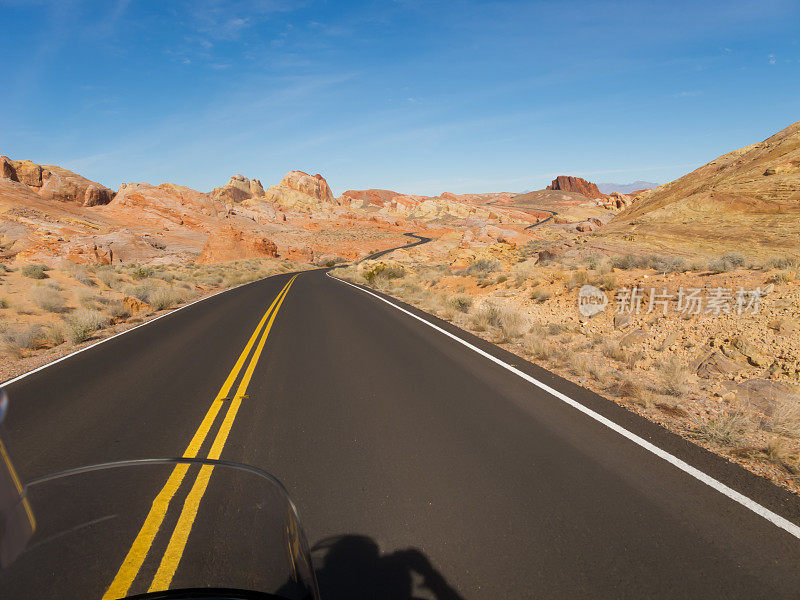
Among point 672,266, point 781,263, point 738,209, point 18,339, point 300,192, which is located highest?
point 300,192

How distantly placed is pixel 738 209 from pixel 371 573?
1164 inches

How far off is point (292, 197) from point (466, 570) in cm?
15039

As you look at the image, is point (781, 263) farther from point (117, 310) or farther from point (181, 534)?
point (117, 310)

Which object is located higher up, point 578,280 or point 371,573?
point 578,280

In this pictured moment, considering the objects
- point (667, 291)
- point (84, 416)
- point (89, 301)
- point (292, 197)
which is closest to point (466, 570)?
point (84, 416)

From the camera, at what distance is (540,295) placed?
1434cm

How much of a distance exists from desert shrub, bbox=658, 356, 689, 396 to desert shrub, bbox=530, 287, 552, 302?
7.05m

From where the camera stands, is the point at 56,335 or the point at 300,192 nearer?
the point at 56,335

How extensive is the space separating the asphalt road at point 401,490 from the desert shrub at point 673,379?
4.25 feet

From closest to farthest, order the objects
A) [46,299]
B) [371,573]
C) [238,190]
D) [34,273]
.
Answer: [371,573], [46,299], [34,273], [238,190]

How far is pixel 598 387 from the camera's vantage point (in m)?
6.57

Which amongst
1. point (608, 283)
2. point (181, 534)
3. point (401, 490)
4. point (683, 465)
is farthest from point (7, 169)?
point (683, 465)

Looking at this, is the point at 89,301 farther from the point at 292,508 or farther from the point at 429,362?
the point at 292,508

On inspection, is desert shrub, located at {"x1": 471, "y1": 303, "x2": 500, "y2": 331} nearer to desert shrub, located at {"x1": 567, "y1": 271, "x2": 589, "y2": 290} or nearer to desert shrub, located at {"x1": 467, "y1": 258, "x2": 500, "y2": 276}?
desert shrub, located at {"x1": 567, "y1": 271, "x2": 589, "y2": 290}
